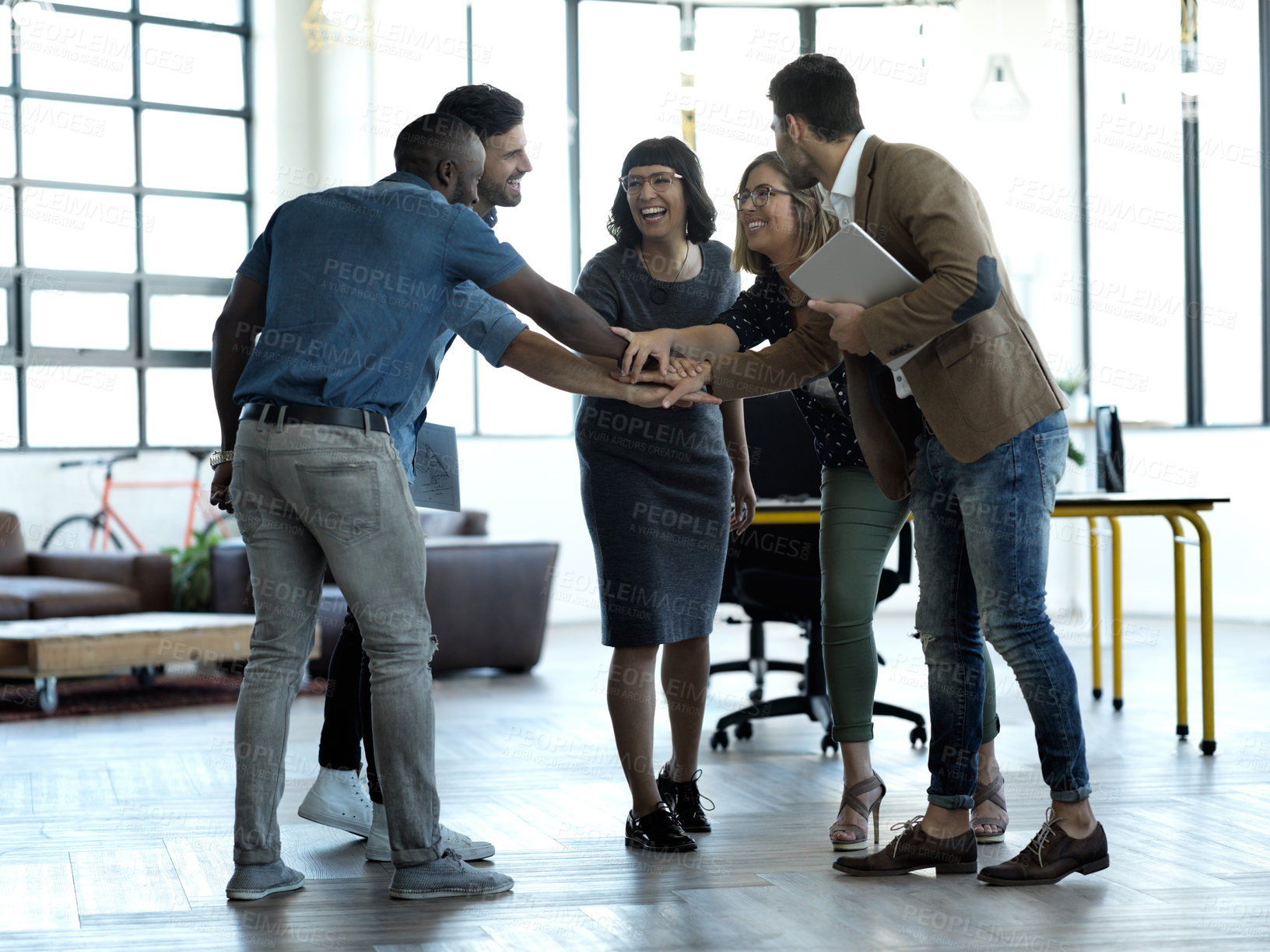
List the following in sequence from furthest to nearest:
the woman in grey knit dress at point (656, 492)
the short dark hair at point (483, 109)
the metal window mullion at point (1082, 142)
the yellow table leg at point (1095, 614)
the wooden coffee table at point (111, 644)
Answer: the metal window mullion at point (1082, 142), the wooden coffee table at point (111, 644), the yellow table leg at point (1095, 614), the woman in grey knit dress at point (656, 492), the short dark hair at point (483, 109)

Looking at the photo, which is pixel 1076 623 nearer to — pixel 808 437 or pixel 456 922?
Answer: pixel 808 437

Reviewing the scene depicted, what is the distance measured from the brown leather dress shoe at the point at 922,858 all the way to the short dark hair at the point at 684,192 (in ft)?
4.16

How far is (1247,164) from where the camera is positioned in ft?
25.6

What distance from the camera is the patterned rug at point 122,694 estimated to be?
4.93m

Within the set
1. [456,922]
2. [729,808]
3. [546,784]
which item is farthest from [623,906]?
[546,784]

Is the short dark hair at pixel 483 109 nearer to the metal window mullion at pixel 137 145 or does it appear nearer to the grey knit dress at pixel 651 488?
the grey knit dress at pixel 651 488

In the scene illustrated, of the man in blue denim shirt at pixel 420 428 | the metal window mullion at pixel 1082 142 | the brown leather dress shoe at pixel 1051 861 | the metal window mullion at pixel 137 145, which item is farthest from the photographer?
the metal window mullion at pixel 1082 142

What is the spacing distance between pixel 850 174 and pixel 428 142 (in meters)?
0.73

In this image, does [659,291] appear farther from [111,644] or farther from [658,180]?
[111,644]

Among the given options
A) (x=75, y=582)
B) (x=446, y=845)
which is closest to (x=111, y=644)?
(x=75, y=582)

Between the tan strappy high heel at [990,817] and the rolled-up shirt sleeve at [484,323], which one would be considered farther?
the tan strappy high heel at [990,817]

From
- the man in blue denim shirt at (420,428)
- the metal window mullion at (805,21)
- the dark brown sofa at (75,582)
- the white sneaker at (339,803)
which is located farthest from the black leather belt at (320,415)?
the metal window mullion at (805,21)

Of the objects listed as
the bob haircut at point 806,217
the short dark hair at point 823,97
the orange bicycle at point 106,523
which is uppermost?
the short dark hair at point 823,97

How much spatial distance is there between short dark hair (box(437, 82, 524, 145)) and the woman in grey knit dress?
28cm
